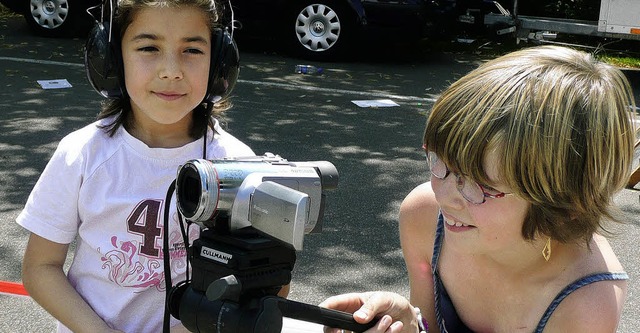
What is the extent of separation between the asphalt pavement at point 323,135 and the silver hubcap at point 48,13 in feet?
0.89

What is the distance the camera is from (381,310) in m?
1.89

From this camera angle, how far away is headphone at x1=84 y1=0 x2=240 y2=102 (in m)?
2.33

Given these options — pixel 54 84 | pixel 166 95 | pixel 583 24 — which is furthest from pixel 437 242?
pixel 583 24

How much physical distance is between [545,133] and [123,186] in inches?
43.6

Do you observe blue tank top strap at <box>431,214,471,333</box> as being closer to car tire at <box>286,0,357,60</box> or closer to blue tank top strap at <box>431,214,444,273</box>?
blue tank top strap at <box>431,214,444,273</box>

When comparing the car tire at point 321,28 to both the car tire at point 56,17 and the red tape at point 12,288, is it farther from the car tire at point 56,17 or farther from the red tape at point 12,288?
the red tape at point 12,288

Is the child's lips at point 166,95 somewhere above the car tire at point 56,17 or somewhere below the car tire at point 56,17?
above

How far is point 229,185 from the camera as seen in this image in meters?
1.67

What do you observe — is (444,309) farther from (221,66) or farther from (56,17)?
(56,17)

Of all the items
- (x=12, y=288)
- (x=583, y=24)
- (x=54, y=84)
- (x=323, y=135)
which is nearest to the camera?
(x=12, y=288)

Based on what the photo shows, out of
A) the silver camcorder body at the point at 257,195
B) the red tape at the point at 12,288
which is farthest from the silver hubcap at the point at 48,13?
the silver camcorder body at the point at 257,195

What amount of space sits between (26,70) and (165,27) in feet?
24.7

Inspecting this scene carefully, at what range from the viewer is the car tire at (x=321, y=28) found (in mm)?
10086

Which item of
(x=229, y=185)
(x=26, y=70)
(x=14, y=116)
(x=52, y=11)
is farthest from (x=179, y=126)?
(x=52, y=11)
